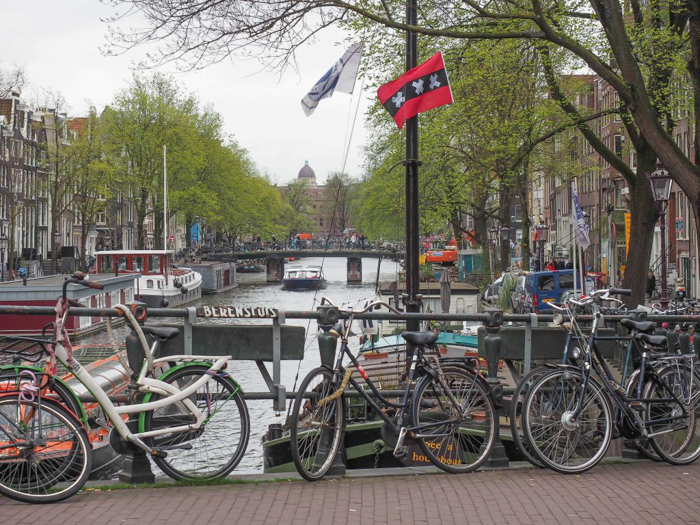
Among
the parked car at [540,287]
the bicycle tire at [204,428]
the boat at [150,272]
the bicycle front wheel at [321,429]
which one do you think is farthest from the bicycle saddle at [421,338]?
the boat at [150,272]

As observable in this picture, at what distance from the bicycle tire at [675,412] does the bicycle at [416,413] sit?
4.10ft

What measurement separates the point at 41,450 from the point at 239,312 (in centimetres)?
180

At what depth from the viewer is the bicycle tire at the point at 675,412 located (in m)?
7.18

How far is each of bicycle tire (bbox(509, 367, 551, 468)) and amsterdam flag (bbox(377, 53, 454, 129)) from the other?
423 cm

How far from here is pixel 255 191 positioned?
3605 inches

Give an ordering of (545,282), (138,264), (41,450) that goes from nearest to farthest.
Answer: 1. (41,450)
2. (545,282)
3. (138,264)

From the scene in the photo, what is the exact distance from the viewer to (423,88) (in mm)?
10367

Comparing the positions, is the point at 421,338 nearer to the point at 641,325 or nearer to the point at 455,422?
the point at 455,422

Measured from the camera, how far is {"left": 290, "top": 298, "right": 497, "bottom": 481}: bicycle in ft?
20.9

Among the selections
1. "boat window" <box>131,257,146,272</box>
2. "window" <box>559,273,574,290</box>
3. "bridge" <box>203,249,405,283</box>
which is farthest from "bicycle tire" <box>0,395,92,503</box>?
"bridge" <box>203,249,405,283</box>

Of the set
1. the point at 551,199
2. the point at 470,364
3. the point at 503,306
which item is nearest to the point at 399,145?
the point at 503,306

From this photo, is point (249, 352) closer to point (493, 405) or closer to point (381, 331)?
point (493, 405)

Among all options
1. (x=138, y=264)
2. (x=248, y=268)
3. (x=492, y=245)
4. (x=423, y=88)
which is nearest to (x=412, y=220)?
(x=423, y=88)

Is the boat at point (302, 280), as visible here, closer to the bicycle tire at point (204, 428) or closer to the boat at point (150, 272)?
the boat at point (150, 272)
